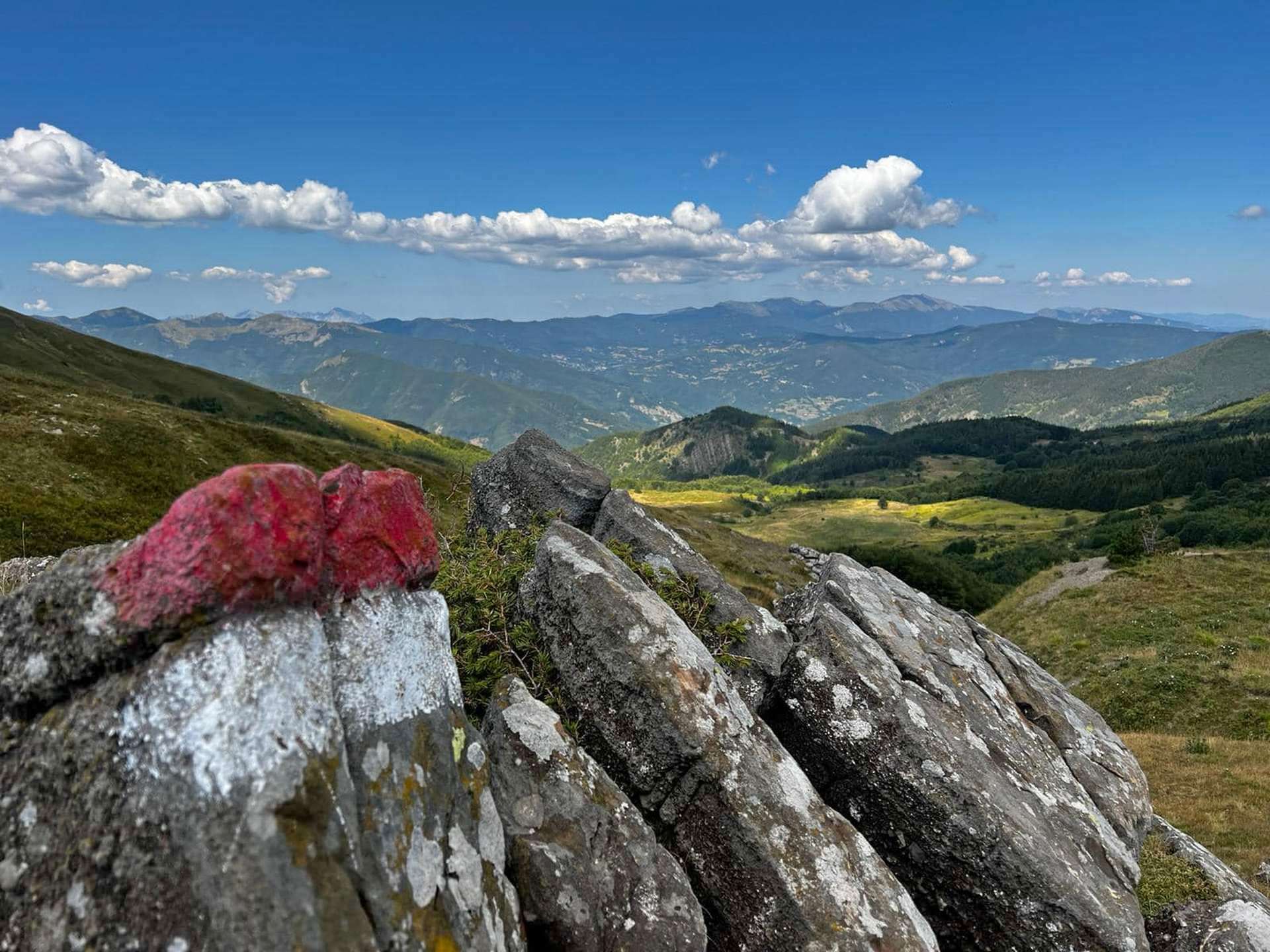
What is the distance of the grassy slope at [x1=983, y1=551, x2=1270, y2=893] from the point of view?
1045 inches

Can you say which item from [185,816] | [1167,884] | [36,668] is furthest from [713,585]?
[1167,884]

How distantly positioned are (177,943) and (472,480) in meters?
16.2

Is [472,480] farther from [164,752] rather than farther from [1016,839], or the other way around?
[1016,839]

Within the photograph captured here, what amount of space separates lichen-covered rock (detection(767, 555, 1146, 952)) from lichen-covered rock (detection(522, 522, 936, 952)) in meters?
1.92

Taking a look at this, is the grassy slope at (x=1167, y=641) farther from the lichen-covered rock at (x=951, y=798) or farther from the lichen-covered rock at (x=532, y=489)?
the lichen-covered rock at (x=532, y=489)

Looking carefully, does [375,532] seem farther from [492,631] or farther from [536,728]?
[492,631]

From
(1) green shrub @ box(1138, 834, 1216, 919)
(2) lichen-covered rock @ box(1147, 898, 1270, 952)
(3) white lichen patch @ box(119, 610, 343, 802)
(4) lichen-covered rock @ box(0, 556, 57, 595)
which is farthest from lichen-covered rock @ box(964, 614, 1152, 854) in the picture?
(4) lichen-covered rock @ box(0, 556, 57, 595)

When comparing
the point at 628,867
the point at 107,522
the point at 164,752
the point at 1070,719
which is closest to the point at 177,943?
the point at 164,752

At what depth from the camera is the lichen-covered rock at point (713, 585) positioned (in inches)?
557

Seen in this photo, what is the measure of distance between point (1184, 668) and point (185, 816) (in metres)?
57.8

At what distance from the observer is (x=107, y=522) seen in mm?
51812

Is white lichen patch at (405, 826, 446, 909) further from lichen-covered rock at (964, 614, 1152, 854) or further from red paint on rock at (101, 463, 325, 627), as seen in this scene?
lichen-covered rock at (964, 614, 1152, 854)

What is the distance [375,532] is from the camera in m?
8.51

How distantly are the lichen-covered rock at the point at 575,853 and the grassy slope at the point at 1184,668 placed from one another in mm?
23430
